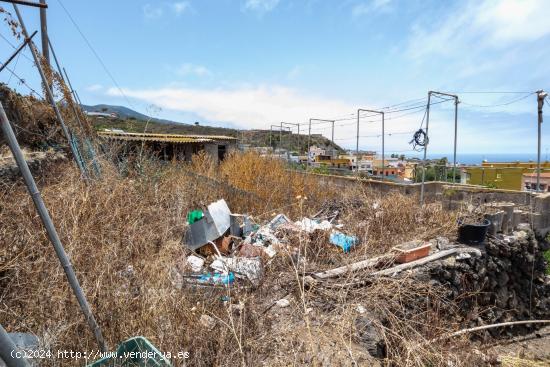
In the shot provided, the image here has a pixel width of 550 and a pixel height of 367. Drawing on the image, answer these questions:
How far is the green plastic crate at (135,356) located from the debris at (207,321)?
0.63 meters

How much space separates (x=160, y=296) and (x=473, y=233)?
5352mm

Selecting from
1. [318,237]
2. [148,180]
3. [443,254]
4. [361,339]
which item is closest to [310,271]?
[318,237]

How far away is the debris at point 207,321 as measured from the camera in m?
2.53

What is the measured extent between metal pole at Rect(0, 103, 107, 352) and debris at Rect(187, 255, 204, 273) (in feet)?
6.46

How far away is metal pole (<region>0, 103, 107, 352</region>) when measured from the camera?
151 centimetres

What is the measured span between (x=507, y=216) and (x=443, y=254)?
2708 mm

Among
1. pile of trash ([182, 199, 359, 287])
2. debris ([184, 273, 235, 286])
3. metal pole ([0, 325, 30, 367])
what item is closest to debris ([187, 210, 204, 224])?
pile of trash ([182, 199, 359, 287])

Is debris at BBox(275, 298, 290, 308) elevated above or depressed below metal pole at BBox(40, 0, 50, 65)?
below

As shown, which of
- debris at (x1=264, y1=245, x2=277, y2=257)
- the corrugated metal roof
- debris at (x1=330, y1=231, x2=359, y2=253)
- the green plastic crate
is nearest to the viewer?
the green plastic crate

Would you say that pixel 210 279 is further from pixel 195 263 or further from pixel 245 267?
pixel 195 263

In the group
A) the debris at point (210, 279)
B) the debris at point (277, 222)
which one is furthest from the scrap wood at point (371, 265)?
the debris at point (277, 222)

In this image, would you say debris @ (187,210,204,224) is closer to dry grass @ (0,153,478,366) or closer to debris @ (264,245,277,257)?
dry grass @ (0,153,478,366)

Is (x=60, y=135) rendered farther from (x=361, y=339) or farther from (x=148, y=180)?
(x=361, y=339)

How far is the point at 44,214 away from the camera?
67.0 inches
